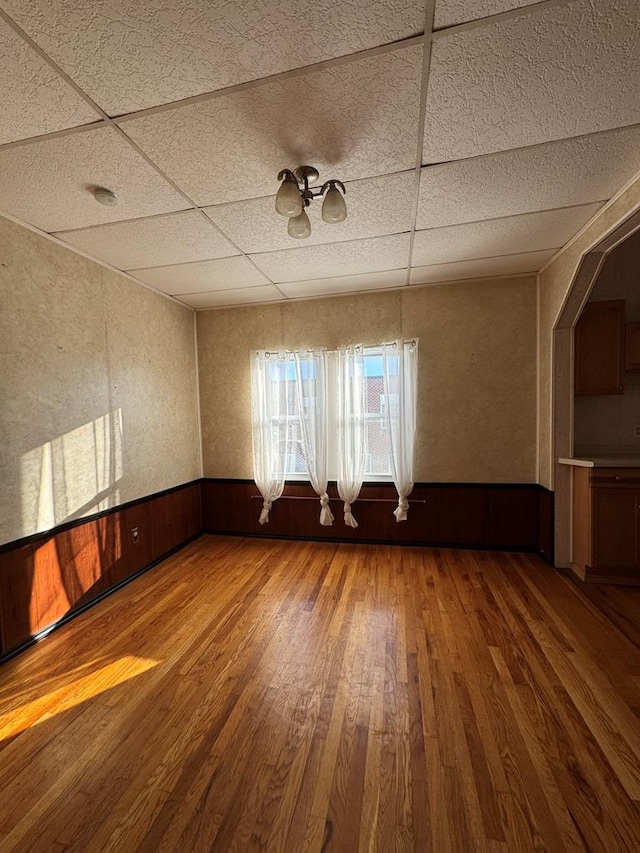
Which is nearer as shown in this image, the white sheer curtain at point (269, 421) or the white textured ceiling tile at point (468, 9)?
the white textured ceiling tile at point (468, 9)

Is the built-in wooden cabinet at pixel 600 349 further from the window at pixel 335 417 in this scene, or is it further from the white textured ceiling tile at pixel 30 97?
the white textured ceiling tile at pixel 30 97

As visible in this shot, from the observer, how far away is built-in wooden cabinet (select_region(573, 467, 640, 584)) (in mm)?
2648

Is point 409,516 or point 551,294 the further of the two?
point 409,516

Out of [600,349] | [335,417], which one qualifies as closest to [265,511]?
[335,417]

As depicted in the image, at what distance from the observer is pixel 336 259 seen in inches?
111

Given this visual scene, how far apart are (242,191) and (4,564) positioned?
2.59 meters

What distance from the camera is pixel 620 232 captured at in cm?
214

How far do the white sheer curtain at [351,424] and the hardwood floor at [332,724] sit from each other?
114 centimetres

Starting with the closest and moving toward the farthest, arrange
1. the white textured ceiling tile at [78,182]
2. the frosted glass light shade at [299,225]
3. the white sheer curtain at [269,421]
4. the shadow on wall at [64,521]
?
1. the white textured ceiling tile at [78,182]
2. the frosted glass light shade at [299,225]
3. the shadow on wall at [64,521]
4. the white sheer curtain at [269,421]

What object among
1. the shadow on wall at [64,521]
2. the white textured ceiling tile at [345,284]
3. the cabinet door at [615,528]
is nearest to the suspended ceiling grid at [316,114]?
the white textured ceiling tile at [345,284]

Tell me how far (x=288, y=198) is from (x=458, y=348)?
8.19 feet

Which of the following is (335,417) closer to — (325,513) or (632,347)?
(325,513)

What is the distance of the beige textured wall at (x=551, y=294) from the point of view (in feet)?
7.00

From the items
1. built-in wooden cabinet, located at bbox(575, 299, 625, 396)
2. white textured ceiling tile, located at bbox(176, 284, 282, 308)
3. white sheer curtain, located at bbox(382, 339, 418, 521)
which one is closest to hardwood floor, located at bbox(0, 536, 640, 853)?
white sheer curtain, located at bbox(382, 339, 418, 521)
